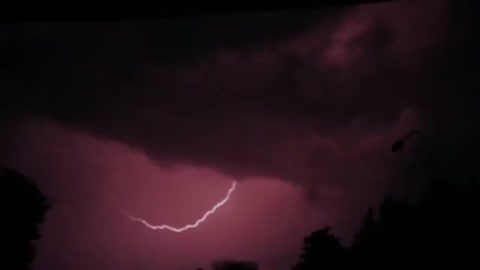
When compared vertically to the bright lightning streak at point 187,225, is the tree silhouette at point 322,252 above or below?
below

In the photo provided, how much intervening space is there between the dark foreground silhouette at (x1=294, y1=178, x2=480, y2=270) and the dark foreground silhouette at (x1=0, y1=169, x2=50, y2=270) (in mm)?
1496

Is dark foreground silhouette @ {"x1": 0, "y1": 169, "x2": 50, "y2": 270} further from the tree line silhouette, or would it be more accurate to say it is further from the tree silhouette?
the tree silhouette

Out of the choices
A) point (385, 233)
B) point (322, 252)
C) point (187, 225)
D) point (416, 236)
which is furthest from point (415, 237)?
point (187, 225)

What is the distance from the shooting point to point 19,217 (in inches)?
142

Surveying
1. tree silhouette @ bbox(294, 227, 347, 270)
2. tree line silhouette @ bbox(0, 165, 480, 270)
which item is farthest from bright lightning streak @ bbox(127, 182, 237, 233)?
tree silhouette @ bbox(294, 227, 347, 270)

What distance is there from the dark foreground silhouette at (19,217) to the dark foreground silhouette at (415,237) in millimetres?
1496

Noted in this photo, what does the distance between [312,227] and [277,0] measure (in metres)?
1.86

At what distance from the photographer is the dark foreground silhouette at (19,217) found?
3531mm

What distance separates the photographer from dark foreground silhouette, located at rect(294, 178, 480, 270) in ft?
11.1

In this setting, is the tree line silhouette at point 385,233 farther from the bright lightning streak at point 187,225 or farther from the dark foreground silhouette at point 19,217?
the bright lightning streak at point 187,225

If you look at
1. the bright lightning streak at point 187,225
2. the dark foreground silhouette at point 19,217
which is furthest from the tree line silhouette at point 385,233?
the bright lightning streak at point 187,225

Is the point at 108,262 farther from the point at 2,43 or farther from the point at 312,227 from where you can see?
the point at 2,43

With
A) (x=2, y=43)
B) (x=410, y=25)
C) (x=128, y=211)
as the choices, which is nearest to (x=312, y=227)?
(x=128, y=211)

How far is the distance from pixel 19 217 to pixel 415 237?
2.16 metres
